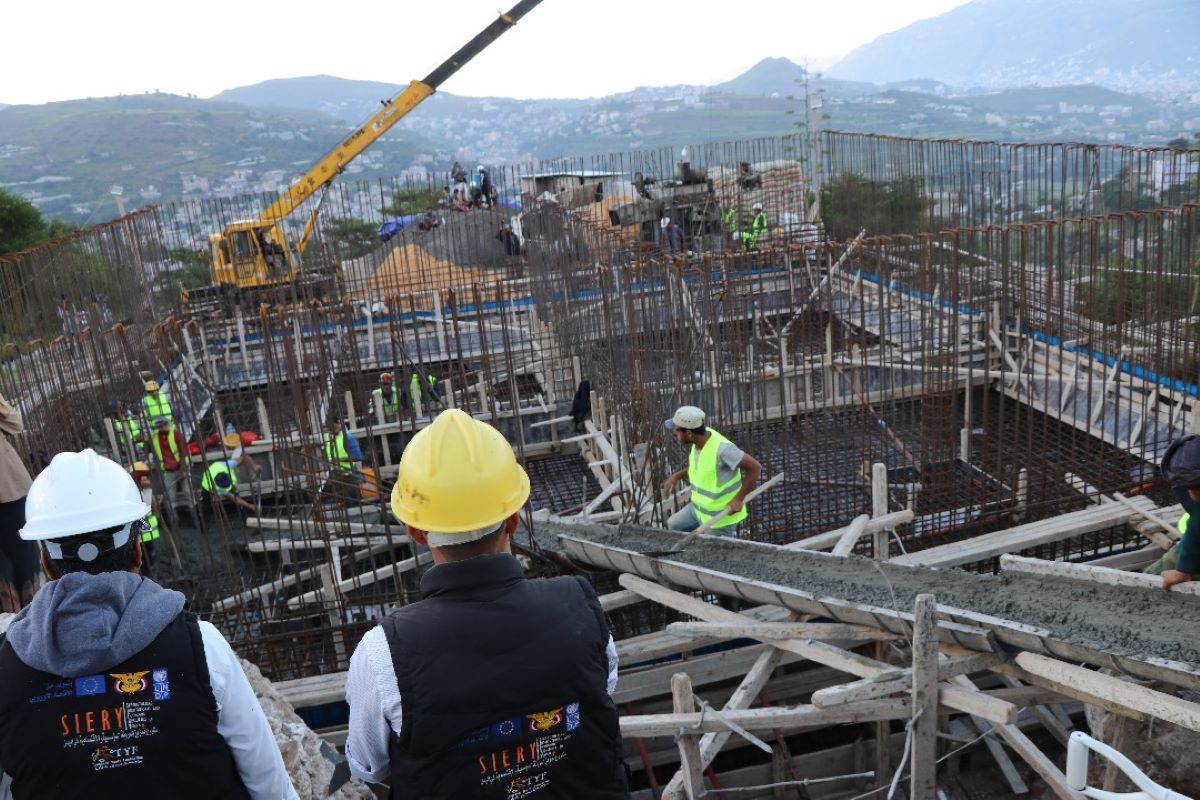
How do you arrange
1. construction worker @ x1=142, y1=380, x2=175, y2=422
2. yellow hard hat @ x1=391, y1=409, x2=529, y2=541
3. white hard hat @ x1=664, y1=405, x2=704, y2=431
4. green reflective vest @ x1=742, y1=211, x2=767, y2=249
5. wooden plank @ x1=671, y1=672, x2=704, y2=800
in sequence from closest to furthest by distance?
yellow hard hat @ x1=391, y1=409, x2=529, y2=541 → wooden plank @ x1=671, y1=672, x2=704, y2=800 → white hard hat @ x1=664, y1=405, x2=704, y2=431 → construction worker @ x1=142, y1=380, x2=175, y2=422 → green reflective vest @ x1=742, y1=211, x2=767, y2=249

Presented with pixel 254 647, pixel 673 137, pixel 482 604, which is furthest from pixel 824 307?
pixel 673 137

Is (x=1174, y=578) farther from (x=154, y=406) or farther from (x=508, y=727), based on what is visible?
(x=154, y=406)

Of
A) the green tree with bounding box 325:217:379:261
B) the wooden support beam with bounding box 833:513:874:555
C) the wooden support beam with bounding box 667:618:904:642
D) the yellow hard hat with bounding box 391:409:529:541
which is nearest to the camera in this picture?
the yellow hard hat with bounding box 391:409:529:541

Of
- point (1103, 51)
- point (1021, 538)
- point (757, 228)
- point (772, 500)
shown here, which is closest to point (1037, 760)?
point (1021, 538)

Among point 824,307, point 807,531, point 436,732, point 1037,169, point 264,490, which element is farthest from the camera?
point 1037,169

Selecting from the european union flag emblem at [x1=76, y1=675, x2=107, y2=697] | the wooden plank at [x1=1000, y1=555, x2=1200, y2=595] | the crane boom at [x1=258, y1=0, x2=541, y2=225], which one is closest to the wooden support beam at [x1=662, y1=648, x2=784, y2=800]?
the wooden plank at [x1=1000, y1=555, x2=1200, y2=595]

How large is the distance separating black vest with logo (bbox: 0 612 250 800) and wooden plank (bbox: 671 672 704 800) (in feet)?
7.38

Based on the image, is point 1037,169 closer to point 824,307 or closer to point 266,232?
point 824,307

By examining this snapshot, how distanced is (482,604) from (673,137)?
74.9 meters

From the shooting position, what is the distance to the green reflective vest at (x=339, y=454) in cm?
643

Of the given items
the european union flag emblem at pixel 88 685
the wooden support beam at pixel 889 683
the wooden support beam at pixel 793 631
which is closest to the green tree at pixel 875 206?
the wooden support beam at pixel 793 631

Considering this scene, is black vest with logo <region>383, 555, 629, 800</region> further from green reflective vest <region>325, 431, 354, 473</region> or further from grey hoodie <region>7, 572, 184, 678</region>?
green reflective vest <region>325, 431, 354, 473</region>

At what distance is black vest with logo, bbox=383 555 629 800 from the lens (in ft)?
5.22

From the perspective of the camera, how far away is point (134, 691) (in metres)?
1.78
